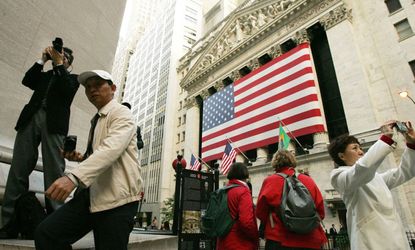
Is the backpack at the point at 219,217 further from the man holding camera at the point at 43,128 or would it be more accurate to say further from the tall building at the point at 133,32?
the tall building at the point at 133,32

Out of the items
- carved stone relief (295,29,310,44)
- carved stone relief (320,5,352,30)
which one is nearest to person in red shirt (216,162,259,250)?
carved stone relief (320,5,352,30)

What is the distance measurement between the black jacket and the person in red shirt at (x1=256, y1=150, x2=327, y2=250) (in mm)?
2439

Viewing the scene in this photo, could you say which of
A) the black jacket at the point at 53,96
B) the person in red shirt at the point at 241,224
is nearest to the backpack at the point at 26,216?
the black jacket at the point at 53,96

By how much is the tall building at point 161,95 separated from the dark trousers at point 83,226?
32817mm

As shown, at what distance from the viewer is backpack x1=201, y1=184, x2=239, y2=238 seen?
3.17 metres

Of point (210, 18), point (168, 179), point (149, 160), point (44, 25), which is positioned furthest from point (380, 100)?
point (210, 18)

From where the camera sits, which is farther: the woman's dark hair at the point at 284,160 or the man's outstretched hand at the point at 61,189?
the woman's dark hair at the point at 284,160

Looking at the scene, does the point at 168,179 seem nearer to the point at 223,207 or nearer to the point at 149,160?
the point at 149,160

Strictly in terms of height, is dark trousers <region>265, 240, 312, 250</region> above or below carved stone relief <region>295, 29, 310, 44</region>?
below

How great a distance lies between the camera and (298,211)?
245 cm

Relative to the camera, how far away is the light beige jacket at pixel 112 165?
144 centimetres

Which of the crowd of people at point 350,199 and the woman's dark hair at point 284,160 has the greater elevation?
the woman's dark hair at point 284,160

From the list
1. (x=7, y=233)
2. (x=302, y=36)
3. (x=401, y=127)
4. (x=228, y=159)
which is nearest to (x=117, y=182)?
(x=7, y=233)

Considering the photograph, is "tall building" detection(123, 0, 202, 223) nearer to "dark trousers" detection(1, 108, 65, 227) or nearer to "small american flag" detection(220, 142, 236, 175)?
"small american flag" detection(220, 142, 236, 175)
